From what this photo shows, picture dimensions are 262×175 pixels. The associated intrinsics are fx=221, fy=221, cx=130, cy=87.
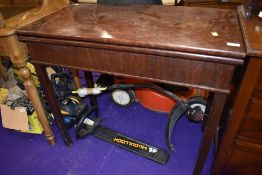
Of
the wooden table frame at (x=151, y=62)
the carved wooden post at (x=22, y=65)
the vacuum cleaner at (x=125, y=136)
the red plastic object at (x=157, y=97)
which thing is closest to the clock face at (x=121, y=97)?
the red plastic object at (x=157, y=97)

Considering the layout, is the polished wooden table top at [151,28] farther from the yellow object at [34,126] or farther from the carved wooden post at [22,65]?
the yellow object at [34,126]

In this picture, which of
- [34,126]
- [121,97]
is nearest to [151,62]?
[121,97]

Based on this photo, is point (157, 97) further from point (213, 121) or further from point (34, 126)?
point (34, 126)

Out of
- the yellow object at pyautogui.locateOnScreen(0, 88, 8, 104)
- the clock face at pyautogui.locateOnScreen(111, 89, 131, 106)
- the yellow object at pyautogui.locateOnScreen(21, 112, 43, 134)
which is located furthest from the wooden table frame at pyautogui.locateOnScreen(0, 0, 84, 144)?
the clock face at pyautogui.locateOnScreen(111, 89, 131, 106)

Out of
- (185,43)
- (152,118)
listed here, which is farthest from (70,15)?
(152,118)

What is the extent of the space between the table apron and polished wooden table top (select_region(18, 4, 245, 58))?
0.06 m

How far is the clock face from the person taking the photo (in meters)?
1.78

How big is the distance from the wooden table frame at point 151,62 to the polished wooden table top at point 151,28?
18 mm

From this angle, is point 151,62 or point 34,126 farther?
point 34,126

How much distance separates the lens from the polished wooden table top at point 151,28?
0.79m

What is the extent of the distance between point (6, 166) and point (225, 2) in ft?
7.76

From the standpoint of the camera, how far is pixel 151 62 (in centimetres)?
87

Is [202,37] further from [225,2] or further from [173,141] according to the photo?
[225,2]

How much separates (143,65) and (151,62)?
4cm
